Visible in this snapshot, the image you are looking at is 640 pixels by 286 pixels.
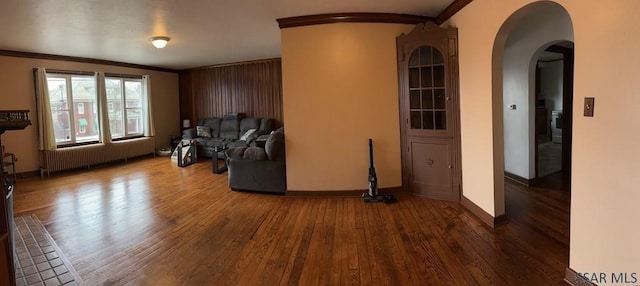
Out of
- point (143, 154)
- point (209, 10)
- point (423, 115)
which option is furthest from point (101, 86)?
point (423, 115)

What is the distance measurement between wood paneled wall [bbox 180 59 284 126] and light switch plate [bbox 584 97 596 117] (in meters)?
6.95

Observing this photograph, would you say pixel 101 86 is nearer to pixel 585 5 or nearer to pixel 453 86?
pixel 453 86

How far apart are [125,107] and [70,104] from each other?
1.38m

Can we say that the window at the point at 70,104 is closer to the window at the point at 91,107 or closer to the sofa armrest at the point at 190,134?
the window at the point at 91,107

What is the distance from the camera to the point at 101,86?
768 cm

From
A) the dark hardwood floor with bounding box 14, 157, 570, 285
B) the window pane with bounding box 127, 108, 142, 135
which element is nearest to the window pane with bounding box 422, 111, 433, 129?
the dark hardwood floor with bounding box 14, 157, 570, 285

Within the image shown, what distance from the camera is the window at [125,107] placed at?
26.9 feet

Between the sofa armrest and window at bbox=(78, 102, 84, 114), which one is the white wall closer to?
the sofa armrest

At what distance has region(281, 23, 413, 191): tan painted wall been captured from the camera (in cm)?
451

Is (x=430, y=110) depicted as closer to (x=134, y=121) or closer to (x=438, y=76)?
(x=438, y=76)

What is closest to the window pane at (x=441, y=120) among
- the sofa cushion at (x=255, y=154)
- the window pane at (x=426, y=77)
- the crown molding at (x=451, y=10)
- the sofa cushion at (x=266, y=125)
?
the window pane at (x=426, y=77)

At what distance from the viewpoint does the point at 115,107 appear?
8.30 meters

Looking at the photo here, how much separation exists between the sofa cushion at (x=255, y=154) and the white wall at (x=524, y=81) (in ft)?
12.7

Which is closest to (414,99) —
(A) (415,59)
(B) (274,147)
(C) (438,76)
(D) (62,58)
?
(C) (438,76)
